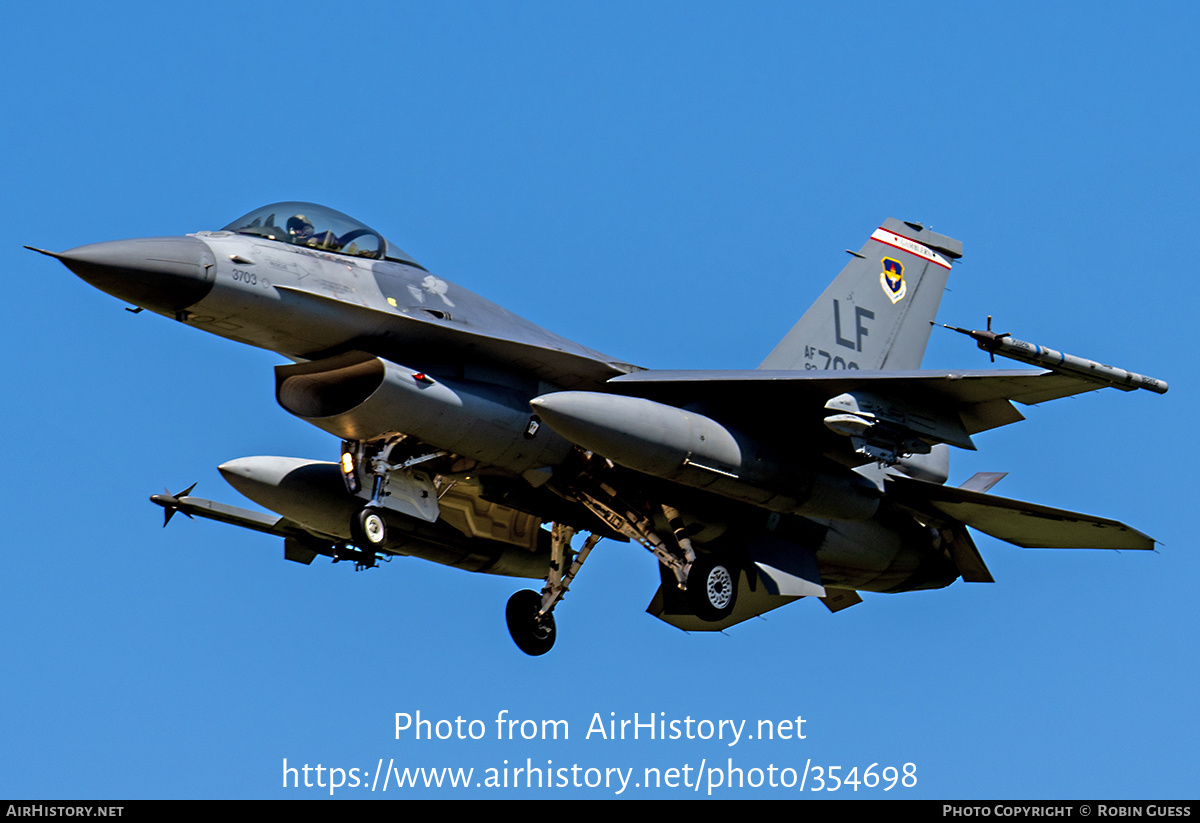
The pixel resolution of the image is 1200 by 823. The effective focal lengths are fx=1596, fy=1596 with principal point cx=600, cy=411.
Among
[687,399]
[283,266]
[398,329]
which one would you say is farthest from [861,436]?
[283,266]

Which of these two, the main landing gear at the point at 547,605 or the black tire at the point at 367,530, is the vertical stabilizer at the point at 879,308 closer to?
the main landing gear at the point at 547,605

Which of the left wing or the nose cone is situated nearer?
the nose cone

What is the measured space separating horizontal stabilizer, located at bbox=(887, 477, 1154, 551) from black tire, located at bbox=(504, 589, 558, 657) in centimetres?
407

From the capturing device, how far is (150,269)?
45.7 ft

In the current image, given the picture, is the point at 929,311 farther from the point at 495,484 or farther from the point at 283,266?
the point at 283,266

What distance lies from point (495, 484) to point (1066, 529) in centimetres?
621

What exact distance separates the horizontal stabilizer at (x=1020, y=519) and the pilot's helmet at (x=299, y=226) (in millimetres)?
6729

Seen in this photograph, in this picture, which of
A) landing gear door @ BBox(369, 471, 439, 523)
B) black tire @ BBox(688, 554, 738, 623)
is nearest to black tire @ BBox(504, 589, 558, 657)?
black tire @ BBox(688, 554, 738, 623)

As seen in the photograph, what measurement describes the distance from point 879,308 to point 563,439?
5.24 metres

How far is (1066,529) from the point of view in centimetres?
1722

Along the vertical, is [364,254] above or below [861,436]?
above

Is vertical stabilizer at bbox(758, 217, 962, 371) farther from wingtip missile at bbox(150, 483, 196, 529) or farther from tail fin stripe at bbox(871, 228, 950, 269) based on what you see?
wingtip missile at bbox(150, 483, 196, 529)

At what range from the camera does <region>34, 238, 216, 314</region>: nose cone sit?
13788 millimetres
